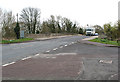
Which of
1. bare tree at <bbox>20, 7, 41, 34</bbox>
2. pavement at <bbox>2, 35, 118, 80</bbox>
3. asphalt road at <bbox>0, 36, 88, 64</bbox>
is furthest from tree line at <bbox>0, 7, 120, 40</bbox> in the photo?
pavement at <bbox>2, 35, 118, 80</bbox>

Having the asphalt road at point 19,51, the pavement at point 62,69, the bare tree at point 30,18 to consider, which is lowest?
the asphalt road at point 19,51

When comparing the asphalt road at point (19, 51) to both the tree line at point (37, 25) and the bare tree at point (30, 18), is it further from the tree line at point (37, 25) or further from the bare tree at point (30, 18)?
the bare tree at point (30, 18)

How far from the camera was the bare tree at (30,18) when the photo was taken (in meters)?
64.9

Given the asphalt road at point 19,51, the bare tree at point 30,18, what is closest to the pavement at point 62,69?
the asphalt road at point 19,51

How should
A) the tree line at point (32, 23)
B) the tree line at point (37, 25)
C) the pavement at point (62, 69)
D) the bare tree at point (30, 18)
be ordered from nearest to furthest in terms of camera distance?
the pavement at point (62, 69) < the tree line at point (37, 25) < the tree line at point (32, 23) < the bare tree at point (30, 18)

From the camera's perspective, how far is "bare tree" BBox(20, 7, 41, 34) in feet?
213

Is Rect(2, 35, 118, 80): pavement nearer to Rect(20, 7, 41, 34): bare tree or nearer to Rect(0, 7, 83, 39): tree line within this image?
Rect(0, 7, 83, 39): tree line

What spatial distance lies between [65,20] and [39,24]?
81.2 ft

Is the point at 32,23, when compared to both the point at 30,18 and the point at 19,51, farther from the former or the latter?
the point at 19,51

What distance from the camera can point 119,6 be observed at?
25.2 meters

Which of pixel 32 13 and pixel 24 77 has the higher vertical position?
pixel 32 13

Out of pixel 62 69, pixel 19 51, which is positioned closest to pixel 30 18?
pixel 19 51

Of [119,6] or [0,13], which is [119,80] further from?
[0,13]

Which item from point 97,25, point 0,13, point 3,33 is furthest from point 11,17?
point 97,25
